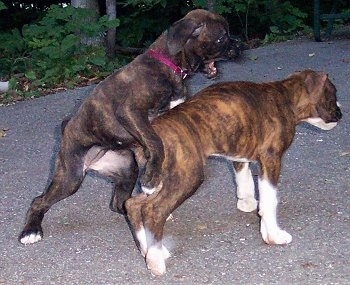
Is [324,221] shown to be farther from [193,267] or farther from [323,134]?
[323,134]

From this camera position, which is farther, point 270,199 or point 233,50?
point 233,50

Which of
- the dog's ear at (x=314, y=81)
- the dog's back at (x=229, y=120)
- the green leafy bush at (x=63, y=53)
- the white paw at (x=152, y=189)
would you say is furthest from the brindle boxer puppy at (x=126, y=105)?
the green leafy bush at (x=63, y=53)

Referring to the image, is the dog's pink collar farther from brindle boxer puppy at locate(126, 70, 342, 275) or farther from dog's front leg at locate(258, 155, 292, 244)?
dog's front leg at locate(258, 155, 292, 244)

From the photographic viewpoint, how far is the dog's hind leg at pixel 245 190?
5.95 meters

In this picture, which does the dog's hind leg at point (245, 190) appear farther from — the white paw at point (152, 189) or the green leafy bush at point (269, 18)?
the green leafy bush at point (269, 18)

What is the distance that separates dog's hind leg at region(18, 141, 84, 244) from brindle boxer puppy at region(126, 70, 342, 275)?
54 cm

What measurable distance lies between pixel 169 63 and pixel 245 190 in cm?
105

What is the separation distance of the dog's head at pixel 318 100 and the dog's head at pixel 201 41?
21.3 inches

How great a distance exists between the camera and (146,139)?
5.11m

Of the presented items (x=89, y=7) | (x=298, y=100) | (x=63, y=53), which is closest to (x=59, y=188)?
(x=298, y=100)

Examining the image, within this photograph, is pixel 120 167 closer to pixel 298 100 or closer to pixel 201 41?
pixel 201 41

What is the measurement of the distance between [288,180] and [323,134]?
1554 millimetres

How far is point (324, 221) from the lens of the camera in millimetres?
5730

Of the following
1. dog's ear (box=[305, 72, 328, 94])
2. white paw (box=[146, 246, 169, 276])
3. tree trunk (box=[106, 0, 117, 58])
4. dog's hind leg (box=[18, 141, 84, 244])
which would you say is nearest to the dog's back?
dog's ear (box=[305, 72, 328, 94])
